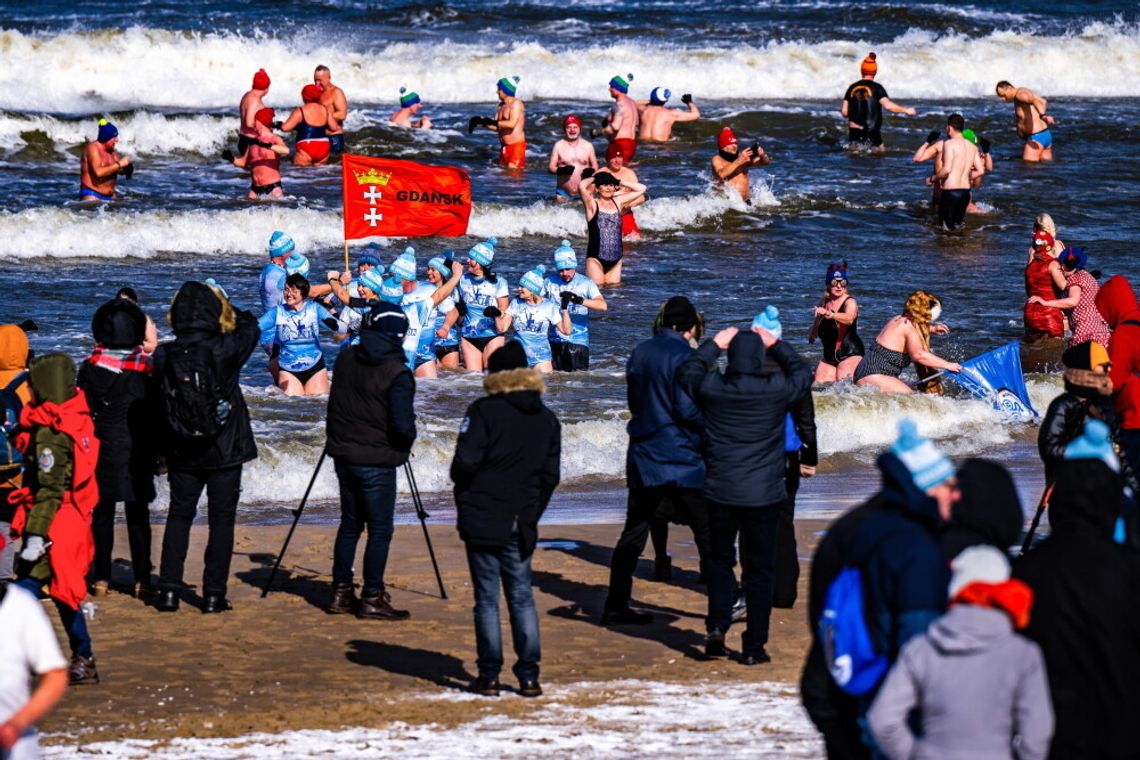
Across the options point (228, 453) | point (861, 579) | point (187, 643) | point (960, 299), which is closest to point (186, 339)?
point (228, 453)

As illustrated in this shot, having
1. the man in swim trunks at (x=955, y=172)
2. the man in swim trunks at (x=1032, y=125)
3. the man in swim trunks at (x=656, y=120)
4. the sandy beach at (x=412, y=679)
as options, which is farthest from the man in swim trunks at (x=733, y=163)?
the sandy beach at (x=412, y=679)

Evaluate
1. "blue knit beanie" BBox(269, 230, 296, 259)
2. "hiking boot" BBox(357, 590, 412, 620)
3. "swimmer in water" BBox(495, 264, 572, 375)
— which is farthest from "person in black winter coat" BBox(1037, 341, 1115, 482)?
"blue knit beanie" BBox(269, 230, 296, 259)

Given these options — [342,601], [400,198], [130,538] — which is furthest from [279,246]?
[342,601]

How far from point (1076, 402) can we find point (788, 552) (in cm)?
177

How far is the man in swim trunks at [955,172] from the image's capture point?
936 inches

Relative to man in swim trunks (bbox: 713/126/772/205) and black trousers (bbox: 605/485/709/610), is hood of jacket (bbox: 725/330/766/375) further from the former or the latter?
man in swim trunks (bbox: 713/126/772/205)

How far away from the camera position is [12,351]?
28.5ft

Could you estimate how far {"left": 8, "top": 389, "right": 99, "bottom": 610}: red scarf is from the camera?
26.0 ft

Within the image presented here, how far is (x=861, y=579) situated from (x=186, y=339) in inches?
199

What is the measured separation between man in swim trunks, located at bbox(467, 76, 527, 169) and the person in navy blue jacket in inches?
707

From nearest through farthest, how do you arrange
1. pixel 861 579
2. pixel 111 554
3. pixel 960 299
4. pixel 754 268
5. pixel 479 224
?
1. pixel 861 579
2. pixel 111 554
3. pixel 960 299
4. pixel 754 268
5. pixel 479 224

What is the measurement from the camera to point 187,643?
9039mm

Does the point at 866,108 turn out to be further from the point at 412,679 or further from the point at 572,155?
the point at 412,679

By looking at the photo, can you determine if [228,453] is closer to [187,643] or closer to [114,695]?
[187,643]
